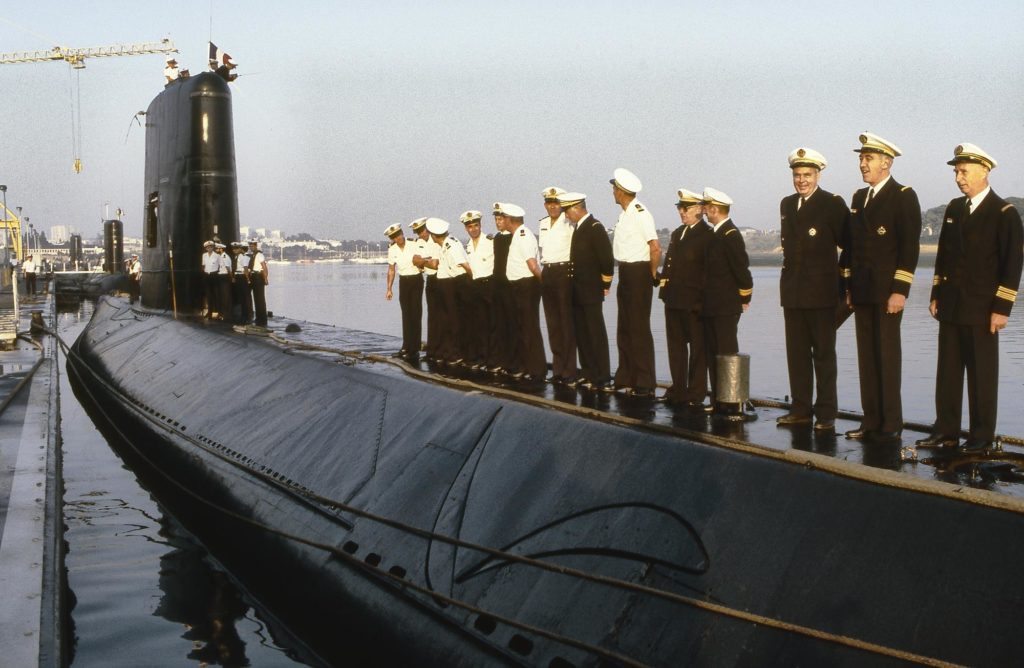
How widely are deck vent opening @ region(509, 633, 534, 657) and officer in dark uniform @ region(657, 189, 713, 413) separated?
3.16 m

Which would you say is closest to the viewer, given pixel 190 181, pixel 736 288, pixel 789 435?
pixel 789 435

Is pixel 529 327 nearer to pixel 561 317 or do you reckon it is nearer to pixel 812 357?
pixel 561 317

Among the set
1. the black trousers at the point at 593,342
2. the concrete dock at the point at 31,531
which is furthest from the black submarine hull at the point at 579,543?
the black trousers at the point at 593,342

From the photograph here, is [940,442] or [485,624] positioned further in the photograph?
[940,442]

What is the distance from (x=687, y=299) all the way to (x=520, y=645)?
374 cm

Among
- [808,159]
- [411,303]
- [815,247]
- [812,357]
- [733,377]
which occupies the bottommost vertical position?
[733,377]

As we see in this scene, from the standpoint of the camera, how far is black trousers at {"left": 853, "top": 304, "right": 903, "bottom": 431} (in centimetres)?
570

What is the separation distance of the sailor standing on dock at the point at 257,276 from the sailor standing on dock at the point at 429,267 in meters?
5.45

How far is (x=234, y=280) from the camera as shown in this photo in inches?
662

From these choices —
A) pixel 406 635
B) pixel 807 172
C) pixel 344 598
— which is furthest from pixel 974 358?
pixel 344 598

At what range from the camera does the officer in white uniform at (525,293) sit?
945cm

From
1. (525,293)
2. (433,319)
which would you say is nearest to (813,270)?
(525,293)

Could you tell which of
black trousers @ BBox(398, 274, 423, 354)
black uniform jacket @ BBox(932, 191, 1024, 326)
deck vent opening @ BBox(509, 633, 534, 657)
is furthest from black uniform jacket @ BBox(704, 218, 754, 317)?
black trousers @ BBox(398, 274, 423, 354)

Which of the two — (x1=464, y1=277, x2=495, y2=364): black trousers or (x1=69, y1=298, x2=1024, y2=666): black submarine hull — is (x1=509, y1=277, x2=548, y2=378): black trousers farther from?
(x1=69, y1=298, x2=1024, y2=666): black submarine hull
